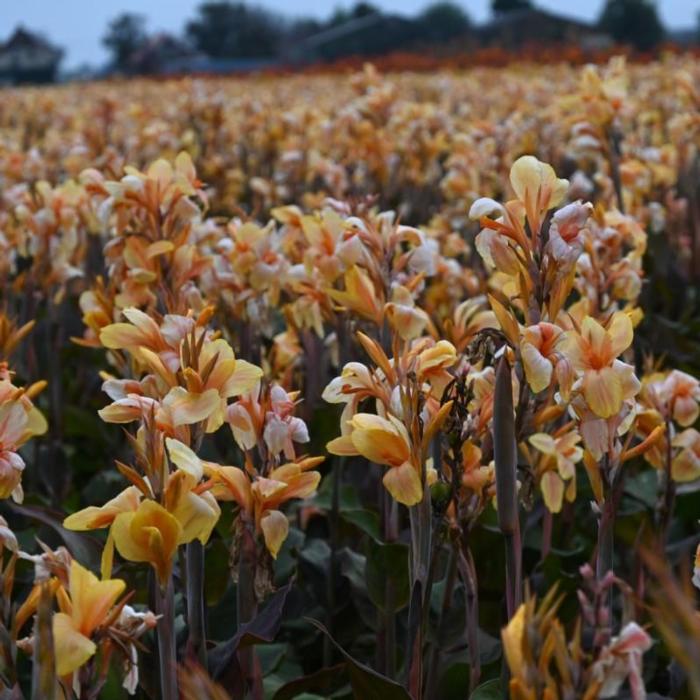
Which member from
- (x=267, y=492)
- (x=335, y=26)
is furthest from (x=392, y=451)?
(x=335, y=26)

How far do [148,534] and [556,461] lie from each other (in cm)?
94

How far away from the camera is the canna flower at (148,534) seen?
1.14 m

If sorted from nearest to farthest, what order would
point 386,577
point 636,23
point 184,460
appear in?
1. point 184,460
2. point 386,577
3. point 636,23

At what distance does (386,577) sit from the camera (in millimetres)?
1938

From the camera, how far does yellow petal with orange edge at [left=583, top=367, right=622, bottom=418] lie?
4.35ft

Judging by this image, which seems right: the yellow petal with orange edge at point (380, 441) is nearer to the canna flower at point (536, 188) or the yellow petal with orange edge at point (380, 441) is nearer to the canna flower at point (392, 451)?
the canna flower at point (392, 451)

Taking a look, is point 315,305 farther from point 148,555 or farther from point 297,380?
point 148,555

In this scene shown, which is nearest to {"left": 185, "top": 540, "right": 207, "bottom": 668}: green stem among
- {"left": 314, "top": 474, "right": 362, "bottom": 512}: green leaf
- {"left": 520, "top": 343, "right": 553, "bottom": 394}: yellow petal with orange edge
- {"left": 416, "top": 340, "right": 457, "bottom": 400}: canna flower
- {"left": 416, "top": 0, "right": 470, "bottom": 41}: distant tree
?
{"left": 416, "top": 340, "right": 457, "bottom": 400}: canna flower

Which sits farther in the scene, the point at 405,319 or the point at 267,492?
the point at 405,319

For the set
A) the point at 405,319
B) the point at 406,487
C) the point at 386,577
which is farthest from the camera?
the point at 386,577

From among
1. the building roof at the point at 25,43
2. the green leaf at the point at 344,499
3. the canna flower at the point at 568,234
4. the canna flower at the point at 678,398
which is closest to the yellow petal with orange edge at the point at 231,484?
the canna flower at the point at 568,234

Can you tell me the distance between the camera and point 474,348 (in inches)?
53.4

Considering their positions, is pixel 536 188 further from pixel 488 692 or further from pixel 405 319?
pixel 488 692

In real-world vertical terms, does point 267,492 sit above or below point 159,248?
below
